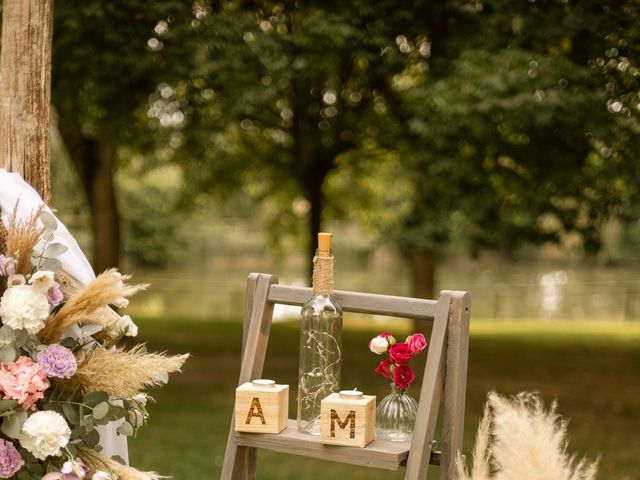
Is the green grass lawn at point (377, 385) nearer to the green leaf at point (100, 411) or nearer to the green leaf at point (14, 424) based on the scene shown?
the green leaf at point (100, 411)

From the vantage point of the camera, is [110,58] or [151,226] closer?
[110,58]

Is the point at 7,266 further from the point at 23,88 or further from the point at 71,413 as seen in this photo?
the point at 23,88

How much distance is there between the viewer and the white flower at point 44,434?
2.65m

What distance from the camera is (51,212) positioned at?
310 cm

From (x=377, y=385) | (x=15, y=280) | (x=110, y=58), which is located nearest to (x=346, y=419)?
(x=15, y=280)

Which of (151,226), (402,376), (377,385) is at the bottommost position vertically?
(377,385)

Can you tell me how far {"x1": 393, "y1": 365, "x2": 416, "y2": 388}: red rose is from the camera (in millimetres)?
2840

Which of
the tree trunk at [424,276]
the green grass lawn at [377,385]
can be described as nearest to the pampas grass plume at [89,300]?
the green grass lawn at [377,385]

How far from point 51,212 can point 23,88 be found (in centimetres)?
73

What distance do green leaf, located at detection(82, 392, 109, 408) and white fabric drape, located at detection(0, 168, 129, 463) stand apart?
1.40 feet

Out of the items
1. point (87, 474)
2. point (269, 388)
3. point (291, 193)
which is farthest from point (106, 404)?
point (291, 193)

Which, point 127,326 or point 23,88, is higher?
point 23,88

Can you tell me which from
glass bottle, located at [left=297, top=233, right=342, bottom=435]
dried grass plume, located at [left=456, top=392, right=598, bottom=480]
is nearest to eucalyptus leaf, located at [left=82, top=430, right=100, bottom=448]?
glass bottle, located at [left=297, top=233, right=342, bottom=435]

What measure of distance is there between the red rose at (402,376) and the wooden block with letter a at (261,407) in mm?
340
